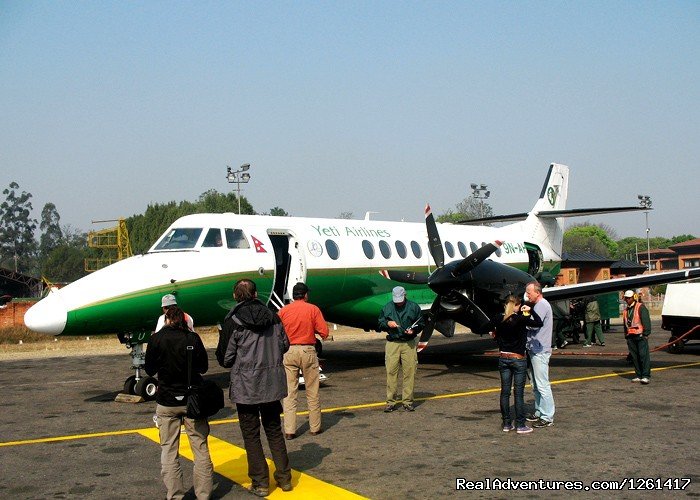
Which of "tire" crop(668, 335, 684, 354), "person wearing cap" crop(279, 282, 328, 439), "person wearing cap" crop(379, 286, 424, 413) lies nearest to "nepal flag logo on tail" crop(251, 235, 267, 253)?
"person wearing cap" crop(379, 286, 424, 413)

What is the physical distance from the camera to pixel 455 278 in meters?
15.5

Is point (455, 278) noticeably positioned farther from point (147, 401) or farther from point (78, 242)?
point (78, 242)

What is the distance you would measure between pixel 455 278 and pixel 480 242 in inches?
291

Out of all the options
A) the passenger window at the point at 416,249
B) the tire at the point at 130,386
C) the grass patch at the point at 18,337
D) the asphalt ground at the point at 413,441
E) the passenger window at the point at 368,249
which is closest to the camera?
the asphalt ground at the point at 413,441

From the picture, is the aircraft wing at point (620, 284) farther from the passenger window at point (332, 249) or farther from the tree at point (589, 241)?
the tree at point (589, 241)

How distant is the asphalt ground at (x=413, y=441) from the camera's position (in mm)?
7449

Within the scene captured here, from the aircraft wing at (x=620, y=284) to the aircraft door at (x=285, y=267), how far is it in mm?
5983

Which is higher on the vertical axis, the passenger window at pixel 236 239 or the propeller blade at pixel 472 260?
the passenger window at pixel 236 239

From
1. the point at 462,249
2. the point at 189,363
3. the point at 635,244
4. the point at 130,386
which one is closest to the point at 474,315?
the point at 462,249

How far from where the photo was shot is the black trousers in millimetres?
7301

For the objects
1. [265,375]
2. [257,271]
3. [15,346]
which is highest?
[257,271]

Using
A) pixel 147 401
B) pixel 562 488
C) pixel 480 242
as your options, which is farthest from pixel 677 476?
pixel 480 242

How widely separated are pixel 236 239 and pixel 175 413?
8.77 metres

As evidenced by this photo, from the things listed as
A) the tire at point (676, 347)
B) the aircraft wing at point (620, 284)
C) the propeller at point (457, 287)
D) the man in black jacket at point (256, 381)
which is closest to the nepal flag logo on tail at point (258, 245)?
the propeller at point (457, 287)
